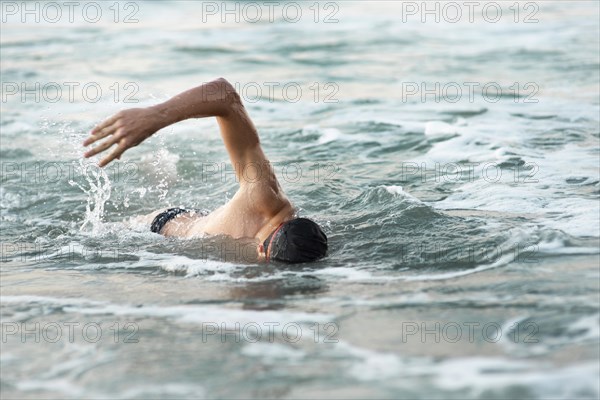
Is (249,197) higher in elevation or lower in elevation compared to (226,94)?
lower

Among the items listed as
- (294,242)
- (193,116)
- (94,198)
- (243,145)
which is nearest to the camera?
(193,116)

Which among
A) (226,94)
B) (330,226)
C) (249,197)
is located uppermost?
(226,94)

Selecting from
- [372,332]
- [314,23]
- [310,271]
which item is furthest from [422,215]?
[314,23]

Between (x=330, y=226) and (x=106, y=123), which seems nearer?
(x=106, y=123)

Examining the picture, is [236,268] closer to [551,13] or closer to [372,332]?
[372,332]

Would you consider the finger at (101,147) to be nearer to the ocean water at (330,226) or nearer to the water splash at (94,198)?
the ocean water at (330,226)

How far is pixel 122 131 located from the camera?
4023 mm

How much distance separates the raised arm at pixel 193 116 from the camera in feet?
13.2

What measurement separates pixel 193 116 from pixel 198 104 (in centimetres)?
8

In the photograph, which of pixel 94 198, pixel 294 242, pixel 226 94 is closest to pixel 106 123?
pixel 226 94

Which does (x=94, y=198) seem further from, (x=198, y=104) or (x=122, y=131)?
(x=122, y=131)

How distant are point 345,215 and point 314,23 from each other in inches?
352

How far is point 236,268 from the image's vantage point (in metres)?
4.93

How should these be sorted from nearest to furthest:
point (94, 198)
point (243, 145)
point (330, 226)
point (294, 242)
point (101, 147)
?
point (101, 147) → point (294, 242) → point (243, 145) → point (330, 226) → point (94, 198)
